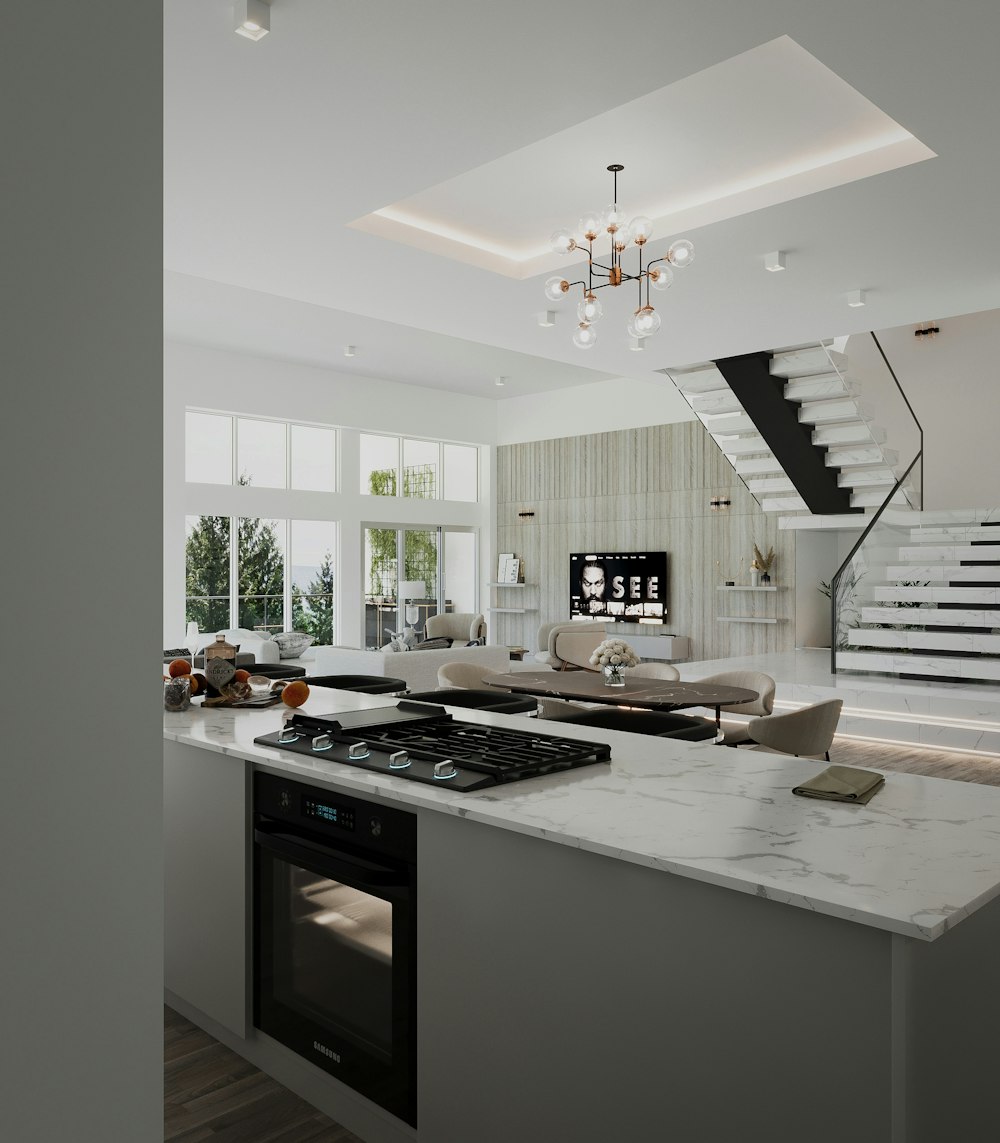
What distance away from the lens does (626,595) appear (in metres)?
12.3

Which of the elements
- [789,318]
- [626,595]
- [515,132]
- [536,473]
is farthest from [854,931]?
[536,473]

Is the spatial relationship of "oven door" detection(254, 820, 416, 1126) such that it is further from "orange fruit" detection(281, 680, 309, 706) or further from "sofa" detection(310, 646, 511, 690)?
"sofa" detection(310, 646, 511, 690)

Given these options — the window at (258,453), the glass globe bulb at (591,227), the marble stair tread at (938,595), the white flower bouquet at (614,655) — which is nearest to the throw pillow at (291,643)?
the window at (258,453)

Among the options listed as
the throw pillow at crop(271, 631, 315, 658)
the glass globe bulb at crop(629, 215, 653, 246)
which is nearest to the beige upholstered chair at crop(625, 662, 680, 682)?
the glass globe bulb at crop(629, 215, 653, 246)

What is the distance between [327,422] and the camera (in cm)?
1188

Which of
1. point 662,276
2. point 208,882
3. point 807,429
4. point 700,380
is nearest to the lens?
point 208,882

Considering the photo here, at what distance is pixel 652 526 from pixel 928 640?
4896 millimetres

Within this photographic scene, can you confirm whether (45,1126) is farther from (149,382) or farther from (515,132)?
(515,132)

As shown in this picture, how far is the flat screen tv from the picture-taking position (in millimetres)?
12062

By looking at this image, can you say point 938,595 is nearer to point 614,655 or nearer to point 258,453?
point 614,655

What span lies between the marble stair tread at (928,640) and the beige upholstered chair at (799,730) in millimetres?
3771

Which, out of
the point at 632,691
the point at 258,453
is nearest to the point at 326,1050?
the point at 632,691

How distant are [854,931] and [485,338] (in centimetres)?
649

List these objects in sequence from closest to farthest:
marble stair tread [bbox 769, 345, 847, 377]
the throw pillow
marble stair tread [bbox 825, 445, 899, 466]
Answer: marble stair tread [bbox 769, 345, 847, 377], marble stair tread [bbox 825, 445, 899, 466], the throw pillow
